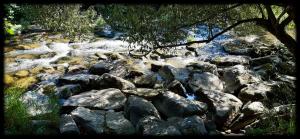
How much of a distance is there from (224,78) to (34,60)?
33.5ft

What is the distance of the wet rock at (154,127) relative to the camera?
9.01 meters

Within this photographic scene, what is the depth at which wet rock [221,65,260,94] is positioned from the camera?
46.2 feet

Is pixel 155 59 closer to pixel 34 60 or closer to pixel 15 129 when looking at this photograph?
pixel 34 60

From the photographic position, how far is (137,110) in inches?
408

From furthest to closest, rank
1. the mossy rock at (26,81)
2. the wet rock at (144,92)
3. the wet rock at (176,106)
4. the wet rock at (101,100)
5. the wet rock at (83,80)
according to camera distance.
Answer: the mossy rock at (26,81), the wet rock at (83,80), the wet rock at (144,92), the wet rock at (101,100), the wet rock at (176,106)

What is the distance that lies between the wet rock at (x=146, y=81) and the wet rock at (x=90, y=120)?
4.60 metres

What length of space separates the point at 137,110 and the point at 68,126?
1.98m

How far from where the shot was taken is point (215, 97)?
12078 millimetres

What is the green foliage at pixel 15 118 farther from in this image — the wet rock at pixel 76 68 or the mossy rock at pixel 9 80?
the wet rock at pixel 76 68

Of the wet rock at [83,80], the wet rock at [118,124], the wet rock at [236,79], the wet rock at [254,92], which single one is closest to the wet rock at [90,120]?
the wet rock at [118,124]

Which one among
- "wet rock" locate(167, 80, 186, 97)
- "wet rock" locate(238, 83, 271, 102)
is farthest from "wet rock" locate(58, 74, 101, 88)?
"wet rock" locate(238, 83, 271, 102)

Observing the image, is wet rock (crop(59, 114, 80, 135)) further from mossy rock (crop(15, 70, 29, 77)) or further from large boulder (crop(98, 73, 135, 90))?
mossy rock (crop(15, 70, 29, 77))

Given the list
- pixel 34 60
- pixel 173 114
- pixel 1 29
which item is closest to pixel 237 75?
pixel 173 114

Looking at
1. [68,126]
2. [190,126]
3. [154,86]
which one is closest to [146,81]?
[154,86]
